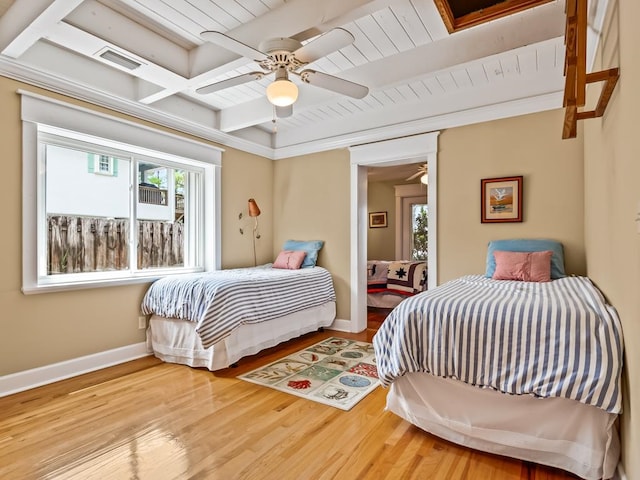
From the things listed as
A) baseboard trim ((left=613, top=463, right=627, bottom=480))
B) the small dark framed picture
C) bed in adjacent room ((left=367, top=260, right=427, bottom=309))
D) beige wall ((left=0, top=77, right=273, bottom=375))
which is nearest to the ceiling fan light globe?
beige wall ((left=0, top=77, right=273, bottom=375))

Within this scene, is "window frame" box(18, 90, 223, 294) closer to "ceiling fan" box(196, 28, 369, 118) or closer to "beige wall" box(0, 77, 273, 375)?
"beige wall" box(0, 77, 273, 375)

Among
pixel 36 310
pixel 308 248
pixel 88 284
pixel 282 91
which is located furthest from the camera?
pixel 308 248

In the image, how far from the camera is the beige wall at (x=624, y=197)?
125 centimetres

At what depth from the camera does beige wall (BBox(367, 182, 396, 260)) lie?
7.49 metres

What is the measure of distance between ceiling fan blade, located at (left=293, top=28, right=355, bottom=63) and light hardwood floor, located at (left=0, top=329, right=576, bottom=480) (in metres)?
2.22

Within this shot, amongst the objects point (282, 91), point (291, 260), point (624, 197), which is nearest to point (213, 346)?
point (291, 260)

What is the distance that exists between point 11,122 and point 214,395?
8.09ft

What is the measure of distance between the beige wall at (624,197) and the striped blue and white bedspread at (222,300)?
248 centimetres

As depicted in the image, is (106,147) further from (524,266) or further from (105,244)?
(524,266)

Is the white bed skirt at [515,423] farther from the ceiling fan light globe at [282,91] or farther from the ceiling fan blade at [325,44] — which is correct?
the ceiling fan blade at [325,44]

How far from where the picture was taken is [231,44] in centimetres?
205

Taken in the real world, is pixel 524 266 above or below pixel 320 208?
below

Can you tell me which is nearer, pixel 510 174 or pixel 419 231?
pixel 510 174

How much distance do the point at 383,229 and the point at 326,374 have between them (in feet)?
16.3
